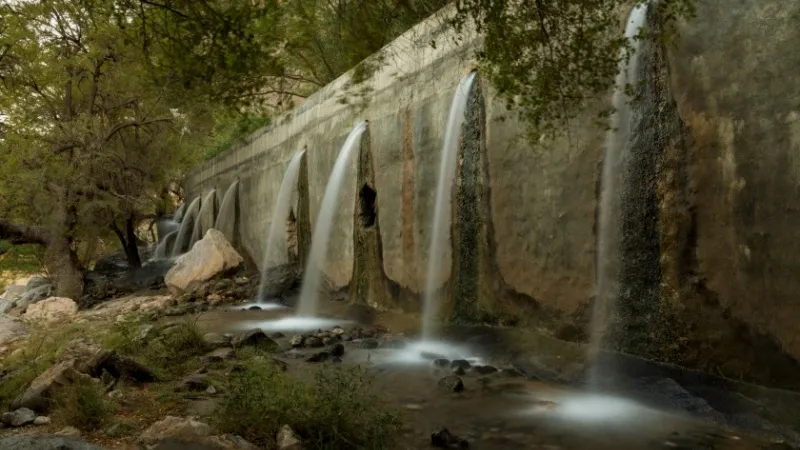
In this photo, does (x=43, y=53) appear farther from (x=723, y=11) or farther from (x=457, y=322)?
(x=723, y=11)

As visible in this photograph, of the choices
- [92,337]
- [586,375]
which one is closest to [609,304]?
[586,375]

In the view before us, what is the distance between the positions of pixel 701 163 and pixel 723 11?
109cm

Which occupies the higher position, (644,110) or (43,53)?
(43,53)

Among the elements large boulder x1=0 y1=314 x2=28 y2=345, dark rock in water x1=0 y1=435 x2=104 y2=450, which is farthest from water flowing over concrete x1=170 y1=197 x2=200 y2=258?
dark rock in water x1=0 y1=435 x2=104 y2=450

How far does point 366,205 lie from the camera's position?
29.1 feet

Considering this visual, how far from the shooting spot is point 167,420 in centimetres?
316

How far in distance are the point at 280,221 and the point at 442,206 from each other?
6.12 metres

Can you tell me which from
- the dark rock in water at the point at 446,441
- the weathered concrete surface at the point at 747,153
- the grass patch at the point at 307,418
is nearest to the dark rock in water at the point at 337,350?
the grass patch at the point at 307,418

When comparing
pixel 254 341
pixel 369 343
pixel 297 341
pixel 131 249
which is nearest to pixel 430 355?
pixel 369 343

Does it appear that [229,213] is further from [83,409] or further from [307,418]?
[307,418]

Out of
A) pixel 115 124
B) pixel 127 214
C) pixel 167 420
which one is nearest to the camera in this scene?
pixel 167 420

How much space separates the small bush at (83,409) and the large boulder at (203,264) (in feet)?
28.4

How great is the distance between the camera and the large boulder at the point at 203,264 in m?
11.8

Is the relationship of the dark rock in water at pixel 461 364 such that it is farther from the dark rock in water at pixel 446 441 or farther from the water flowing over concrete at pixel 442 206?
the dark rock in water at pixel 446 441
